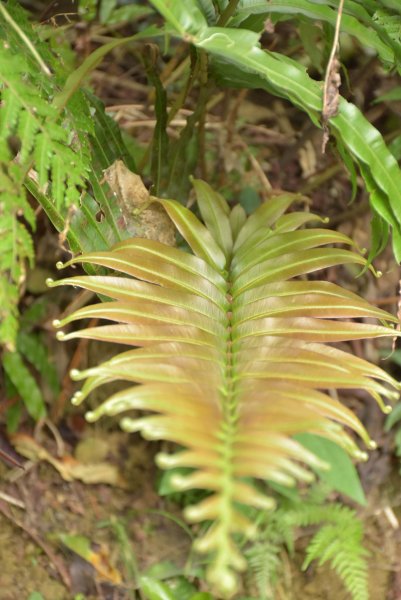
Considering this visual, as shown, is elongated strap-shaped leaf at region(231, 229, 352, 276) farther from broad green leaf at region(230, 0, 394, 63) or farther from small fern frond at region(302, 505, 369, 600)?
small fern frond at region(302, 505, 369, 600)

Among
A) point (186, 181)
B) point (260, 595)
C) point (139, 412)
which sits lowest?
point (260, 595)

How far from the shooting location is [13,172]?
0.71 metres

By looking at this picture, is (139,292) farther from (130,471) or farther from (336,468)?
(130,471)

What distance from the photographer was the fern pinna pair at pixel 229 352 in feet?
1.45

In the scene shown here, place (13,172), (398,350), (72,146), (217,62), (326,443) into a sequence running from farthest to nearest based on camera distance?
(398,350)
(326,443)
(217,62)
(72,146)
(13,172)

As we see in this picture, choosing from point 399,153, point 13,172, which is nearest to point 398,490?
point 399,153

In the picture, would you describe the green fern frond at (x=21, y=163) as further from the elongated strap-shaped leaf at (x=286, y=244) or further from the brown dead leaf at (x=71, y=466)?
the brown dead leaf at (x=71, y=466)

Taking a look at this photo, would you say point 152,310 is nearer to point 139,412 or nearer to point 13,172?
point 13,172

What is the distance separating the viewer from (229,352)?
2.36 feet

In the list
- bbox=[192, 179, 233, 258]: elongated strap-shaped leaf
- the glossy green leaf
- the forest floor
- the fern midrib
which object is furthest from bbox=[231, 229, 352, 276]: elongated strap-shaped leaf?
the glossy green leaf

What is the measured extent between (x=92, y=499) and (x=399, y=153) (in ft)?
3.19

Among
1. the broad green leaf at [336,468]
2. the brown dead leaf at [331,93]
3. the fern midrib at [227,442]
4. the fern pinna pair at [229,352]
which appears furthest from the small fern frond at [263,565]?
the brown dead leaf at [331,93]

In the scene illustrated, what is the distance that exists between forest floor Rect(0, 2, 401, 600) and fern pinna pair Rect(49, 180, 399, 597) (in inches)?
17.4

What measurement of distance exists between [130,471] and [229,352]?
34.2 inches
